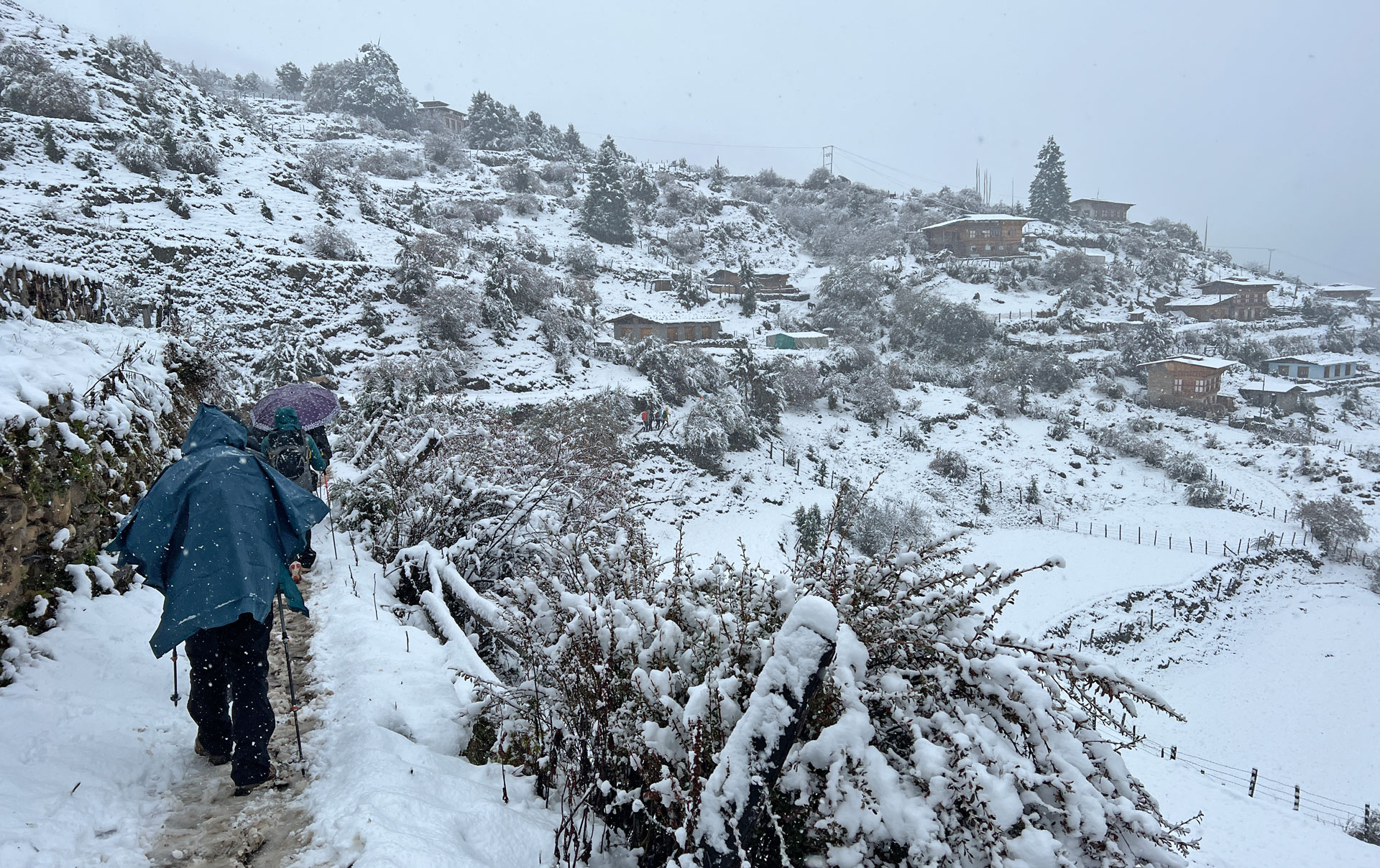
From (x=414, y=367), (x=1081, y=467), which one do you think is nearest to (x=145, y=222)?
(x=414, y=367)

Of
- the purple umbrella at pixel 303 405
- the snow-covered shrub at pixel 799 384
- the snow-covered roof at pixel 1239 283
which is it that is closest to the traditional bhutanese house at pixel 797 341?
the snow-covered shrub at pixel 799 384

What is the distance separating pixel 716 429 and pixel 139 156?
1007 inches

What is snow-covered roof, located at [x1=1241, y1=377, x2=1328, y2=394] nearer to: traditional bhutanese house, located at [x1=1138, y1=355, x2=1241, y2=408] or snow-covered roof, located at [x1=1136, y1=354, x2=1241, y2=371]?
snow-covered roof, located at [x1=1136, y1=354, x2=1241, y2=371]

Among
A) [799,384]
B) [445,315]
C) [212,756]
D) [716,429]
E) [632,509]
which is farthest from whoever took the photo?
[799,384]

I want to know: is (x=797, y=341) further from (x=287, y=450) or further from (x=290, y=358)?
(x=287, y=450)

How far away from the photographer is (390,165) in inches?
1756

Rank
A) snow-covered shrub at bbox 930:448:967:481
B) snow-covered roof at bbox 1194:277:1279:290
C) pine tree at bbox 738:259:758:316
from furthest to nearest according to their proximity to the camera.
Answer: snow-covered roof at bbox 1194:277:1279:290 → pine tree at bbox 738:259:758:316 → snow-covered shrub at bbox 930:448:967:481

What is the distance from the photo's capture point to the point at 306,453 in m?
4.99

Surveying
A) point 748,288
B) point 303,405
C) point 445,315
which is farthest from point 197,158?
point 748,288

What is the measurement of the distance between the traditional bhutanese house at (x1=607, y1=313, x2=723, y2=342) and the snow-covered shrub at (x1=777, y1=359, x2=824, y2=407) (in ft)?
18.5

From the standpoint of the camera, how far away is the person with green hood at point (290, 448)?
4715 millimetres

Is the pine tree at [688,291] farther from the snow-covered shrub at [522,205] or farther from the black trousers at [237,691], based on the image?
the black trousers at [237,691]

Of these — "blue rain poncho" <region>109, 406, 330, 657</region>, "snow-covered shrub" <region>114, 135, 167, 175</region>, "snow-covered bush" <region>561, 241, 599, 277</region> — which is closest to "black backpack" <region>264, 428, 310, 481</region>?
"blue rain poncho" <region>109, 406, 330, 657</region>

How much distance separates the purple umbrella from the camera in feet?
18.9
